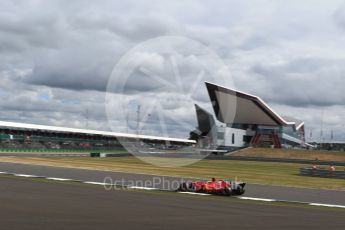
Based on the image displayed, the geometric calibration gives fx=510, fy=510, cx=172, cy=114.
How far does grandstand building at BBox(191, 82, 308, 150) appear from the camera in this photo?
385 feet

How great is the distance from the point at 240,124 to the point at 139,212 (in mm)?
116825

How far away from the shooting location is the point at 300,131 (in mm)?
154625

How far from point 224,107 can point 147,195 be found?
4240 inches

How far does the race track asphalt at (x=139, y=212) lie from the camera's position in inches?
404

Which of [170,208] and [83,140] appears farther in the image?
[83,140]

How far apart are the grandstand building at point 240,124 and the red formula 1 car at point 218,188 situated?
308 ft

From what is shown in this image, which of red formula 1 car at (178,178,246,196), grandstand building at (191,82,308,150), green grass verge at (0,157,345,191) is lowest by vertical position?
green grass verge at (0,157,345,191)

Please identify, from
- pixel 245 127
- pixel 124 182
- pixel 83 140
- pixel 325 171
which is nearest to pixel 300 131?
pixel 245 127

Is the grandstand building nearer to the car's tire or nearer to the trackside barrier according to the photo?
the trackside barrier

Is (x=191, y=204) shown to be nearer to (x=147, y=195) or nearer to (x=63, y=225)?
(x=147, y=195)

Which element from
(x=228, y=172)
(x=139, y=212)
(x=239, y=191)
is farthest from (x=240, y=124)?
(x=139, y=212)

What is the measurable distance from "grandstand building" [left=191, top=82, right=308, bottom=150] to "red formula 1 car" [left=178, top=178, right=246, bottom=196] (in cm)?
9400

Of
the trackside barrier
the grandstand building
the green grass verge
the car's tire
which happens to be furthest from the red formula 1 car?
the grandstand building

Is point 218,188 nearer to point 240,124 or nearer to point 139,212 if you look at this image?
point 139,212
